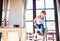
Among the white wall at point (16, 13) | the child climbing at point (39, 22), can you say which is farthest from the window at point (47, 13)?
the white wall at point (16, 13)

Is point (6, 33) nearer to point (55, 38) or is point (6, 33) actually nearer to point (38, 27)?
point (38, 27)

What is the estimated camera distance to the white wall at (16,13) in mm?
4328

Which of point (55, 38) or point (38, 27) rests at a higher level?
point (38, 27)

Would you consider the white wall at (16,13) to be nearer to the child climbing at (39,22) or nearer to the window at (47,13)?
the window at (47,13)

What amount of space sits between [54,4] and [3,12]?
1822 mm

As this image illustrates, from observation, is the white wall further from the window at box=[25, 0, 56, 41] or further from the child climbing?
the child climbing

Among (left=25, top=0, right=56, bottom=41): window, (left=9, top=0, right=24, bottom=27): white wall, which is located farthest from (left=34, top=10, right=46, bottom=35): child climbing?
(left=9, top=0, right=24, bottom=27): white wall

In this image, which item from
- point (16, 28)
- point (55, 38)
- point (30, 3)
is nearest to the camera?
point (16, 28)

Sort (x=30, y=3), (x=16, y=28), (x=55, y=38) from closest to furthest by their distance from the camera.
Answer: (x=16, y=28) → (x=55, y=38) → (x=30, y=3)

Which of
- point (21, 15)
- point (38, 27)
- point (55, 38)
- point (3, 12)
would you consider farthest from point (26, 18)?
point (55, 38)

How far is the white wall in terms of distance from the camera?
433 cm

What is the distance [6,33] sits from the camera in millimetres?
3891

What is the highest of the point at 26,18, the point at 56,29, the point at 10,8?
the point at 10,8

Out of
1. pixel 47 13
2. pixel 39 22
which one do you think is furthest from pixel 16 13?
pixel 47 13
